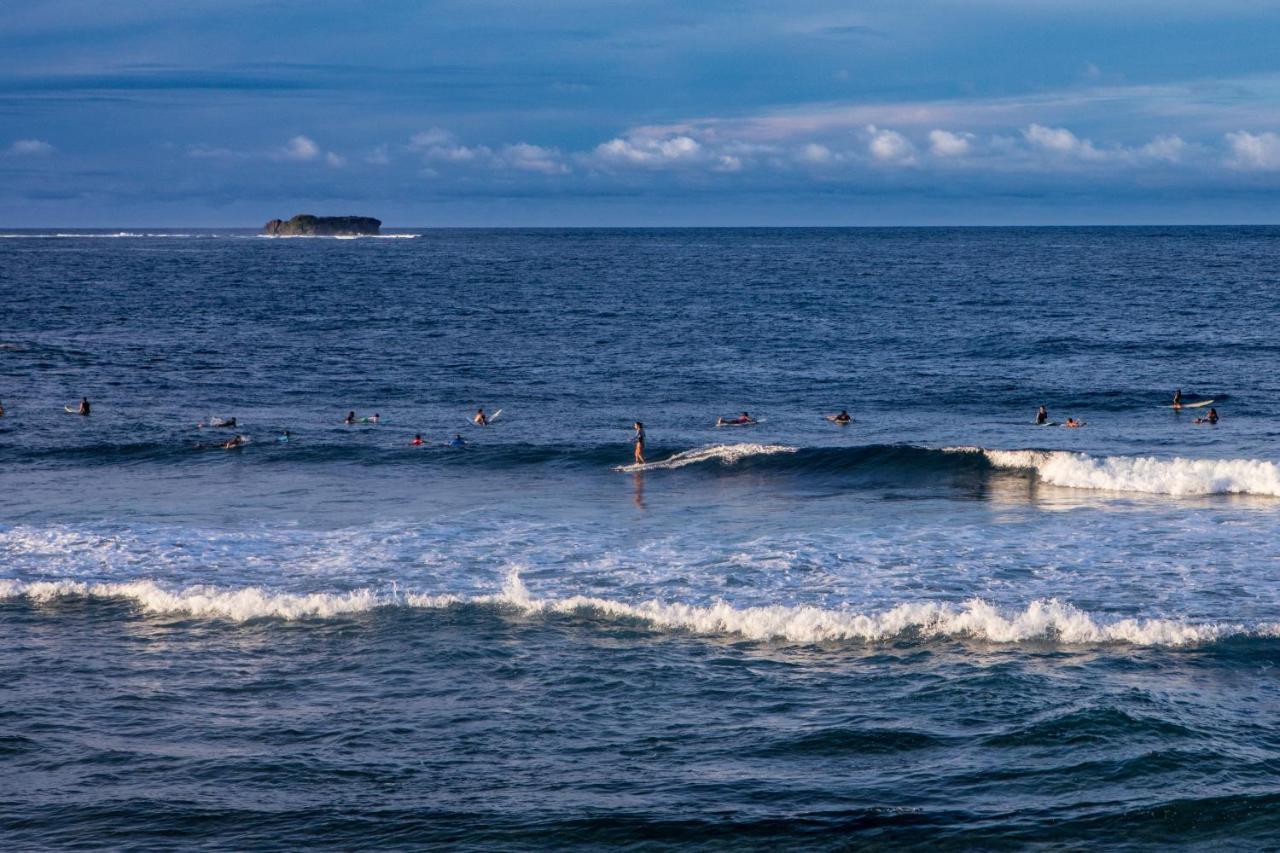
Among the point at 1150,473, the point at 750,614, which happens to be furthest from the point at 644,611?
the point at 1150,473

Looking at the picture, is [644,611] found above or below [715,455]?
below

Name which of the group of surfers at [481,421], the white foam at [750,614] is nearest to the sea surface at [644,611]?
the white foam at [750,614]

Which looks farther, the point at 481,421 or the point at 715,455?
the point at 481,421

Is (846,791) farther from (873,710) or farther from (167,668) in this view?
(167,668)

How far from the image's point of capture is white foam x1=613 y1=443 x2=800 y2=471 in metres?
38.6

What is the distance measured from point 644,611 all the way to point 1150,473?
18559 mm

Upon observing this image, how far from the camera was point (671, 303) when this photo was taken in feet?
319

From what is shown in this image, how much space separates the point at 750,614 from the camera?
22.0 meters

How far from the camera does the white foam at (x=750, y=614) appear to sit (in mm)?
20859

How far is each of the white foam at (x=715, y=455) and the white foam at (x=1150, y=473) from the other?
22.1 feet

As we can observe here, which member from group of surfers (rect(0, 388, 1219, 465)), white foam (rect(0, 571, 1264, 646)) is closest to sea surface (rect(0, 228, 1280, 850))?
white foam (rect(0, 571, 1264, 646))

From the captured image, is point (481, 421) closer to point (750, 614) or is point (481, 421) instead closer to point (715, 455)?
point (715, 455)

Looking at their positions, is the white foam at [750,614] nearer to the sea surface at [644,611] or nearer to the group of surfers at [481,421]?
the sea surface at [644,611]

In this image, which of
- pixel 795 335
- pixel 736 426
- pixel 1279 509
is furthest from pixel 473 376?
pixel 1279 509
